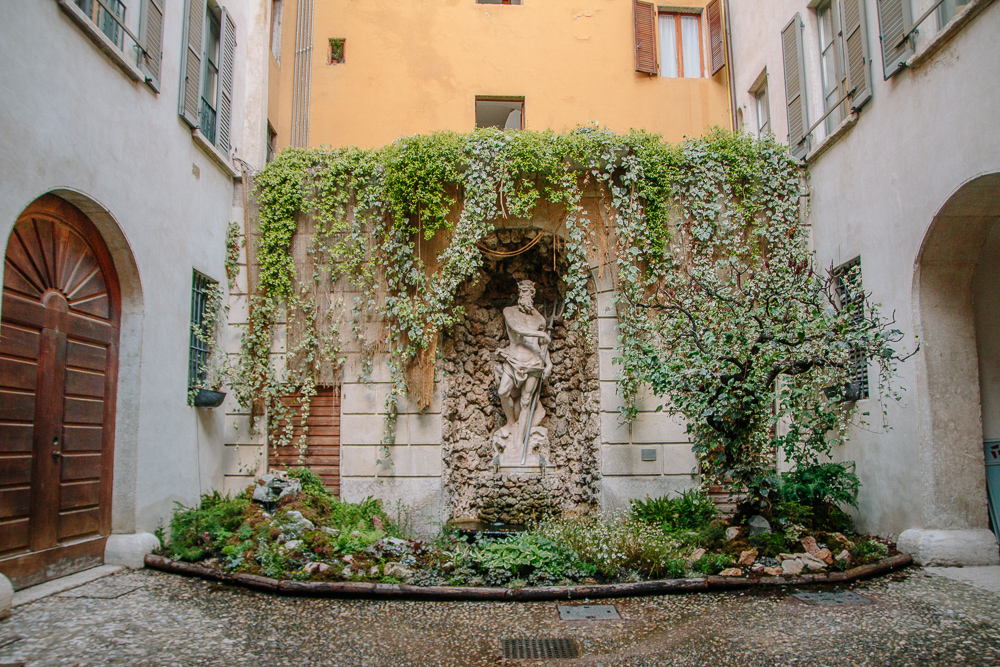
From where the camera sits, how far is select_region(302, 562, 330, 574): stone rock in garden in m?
5.70

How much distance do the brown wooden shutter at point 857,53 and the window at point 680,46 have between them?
15.6ft

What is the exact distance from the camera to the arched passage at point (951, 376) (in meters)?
6.18

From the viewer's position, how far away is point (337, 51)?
1177cm

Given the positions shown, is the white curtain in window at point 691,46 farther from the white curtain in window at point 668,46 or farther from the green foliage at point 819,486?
the green foliage at point 819,486

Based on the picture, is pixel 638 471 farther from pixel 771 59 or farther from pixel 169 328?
pixel 771 59

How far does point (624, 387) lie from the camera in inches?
313

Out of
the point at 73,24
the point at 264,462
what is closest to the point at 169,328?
the point at 264,462

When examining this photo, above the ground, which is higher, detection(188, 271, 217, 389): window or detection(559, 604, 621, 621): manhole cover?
detection(188, 271, 217, 389): window

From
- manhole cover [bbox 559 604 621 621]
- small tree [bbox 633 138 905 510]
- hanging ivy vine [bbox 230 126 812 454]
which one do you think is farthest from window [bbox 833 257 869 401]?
manhole cover [bbox 559 604 621 621]

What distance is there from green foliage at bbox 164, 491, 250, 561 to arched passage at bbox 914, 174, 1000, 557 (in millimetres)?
6695

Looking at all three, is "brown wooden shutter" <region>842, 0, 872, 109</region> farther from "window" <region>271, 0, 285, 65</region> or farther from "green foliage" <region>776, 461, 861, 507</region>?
"window" <region>271, 0, 285, 65</region>

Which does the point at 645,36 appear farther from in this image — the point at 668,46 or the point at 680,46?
the point at 680,46

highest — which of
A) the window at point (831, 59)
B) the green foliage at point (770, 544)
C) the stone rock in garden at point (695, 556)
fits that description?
the window at point (831, 59)

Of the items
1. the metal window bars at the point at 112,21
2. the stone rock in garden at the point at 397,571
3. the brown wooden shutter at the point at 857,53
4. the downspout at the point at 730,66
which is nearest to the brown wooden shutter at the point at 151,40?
the metal window bars at the point at 112,21
